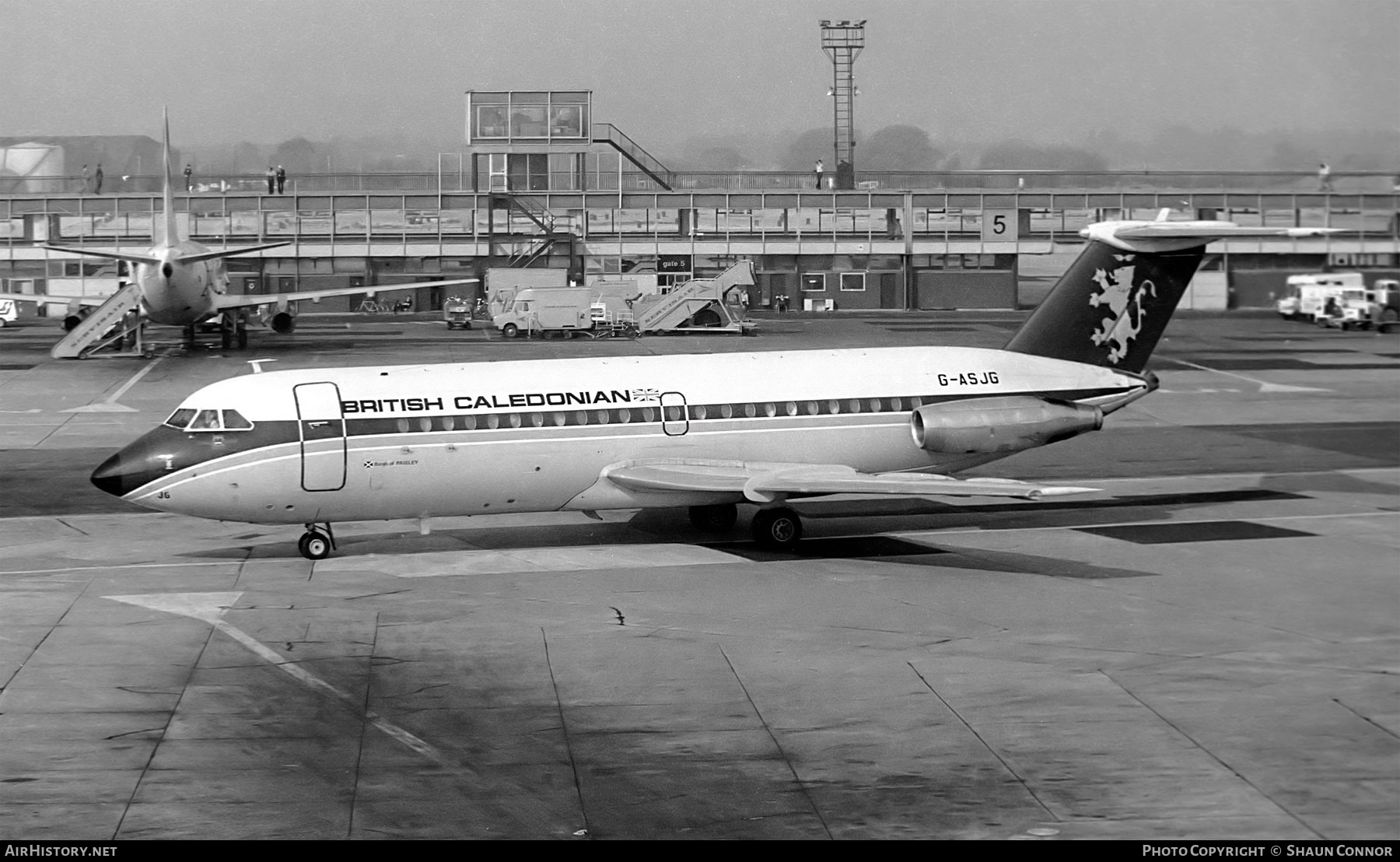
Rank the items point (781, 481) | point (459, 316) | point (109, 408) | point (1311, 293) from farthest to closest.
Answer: point (459, 316) < point (1311, 293) < point (109, 408) < point (781, 481)

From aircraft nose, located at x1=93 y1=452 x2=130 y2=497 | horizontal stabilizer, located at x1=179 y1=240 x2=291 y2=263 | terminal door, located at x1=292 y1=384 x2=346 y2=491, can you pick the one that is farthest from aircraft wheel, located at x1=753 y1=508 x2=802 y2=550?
horizontal stabilizer, located at x1=179 y1=240 x2=291 y2=263

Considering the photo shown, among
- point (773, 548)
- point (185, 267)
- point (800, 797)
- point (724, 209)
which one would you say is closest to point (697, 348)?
point (185, 267)

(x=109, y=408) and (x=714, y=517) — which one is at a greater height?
(x=109, y=408)

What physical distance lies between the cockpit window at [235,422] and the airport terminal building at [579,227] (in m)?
69.6

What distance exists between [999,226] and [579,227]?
28.0m

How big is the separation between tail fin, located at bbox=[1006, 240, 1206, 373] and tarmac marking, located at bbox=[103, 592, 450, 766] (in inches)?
700

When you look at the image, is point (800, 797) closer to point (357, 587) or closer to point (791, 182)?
point (357, 587)

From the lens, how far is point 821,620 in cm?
2353

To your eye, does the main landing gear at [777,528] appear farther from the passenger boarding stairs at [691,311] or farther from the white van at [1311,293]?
the white van at [1311,293]

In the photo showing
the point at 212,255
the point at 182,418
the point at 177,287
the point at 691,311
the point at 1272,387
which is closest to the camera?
the point at 182,418

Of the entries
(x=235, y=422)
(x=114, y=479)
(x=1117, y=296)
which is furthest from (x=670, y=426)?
(x=1117, y=296)

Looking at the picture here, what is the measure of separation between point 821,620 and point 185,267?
52.4 m

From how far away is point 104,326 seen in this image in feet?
225

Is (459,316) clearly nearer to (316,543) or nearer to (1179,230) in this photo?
(316,543)
